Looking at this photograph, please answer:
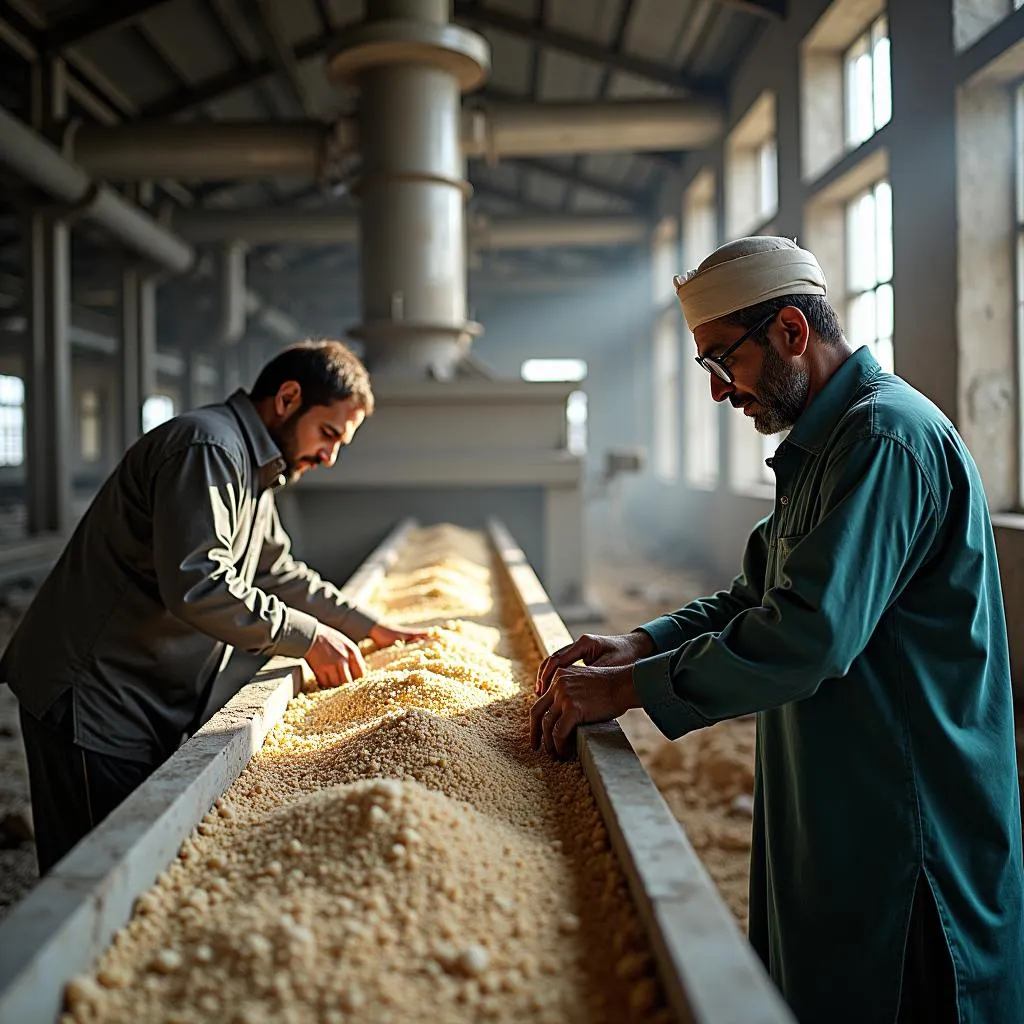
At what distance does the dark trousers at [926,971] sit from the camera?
1587 millimetres

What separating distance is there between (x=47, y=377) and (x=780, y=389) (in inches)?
337

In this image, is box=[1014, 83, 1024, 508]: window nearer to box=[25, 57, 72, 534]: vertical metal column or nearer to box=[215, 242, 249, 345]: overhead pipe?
box=[25, 57, 72, 534]: vertical metal column

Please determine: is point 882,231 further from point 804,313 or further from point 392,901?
point 392,901

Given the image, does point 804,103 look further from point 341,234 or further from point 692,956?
point 692,956

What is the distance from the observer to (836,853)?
1.63 meters

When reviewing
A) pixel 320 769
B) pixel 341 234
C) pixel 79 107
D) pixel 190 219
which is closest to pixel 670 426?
pixel 341 234

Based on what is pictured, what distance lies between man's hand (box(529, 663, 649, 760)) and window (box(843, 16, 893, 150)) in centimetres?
516

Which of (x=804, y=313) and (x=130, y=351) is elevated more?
(x=130, y=351)

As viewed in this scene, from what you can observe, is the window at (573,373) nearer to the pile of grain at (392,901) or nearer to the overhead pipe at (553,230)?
the overhead pipe at (553,230)

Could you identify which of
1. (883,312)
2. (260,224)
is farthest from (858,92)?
(260,224)

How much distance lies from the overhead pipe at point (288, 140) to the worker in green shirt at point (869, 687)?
6612 millimetres

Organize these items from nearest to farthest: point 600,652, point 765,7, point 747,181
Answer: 1. point 600,652
2. point 765,7
3. point 747,181

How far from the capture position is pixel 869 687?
5.21 feet

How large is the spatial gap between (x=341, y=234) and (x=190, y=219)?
5.65ft
